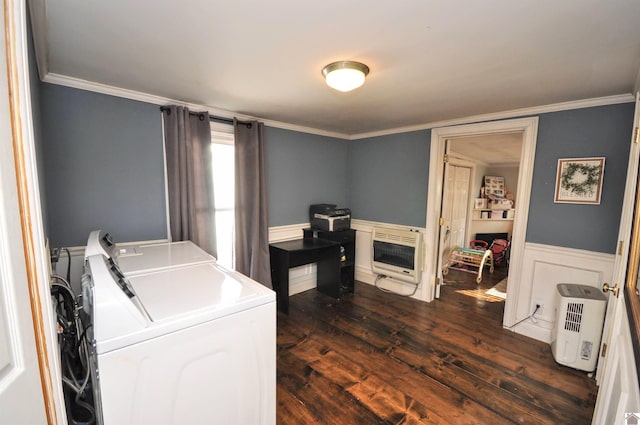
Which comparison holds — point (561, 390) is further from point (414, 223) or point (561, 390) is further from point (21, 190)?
point (21, 190)

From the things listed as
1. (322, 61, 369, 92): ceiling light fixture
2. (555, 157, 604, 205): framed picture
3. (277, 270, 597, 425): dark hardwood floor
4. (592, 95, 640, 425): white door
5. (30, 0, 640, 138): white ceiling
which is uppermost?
(30, 0, 640, 138): white ceiling

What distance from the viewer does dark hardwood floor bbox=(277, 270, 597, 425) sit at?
1.76 m

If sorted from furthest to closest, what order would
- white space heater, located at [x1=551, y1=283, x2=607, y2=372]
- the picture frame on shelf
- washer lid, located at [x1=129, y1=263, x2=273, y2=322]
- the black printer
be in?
the picture frame on shelf < the black printer < white space heater, located at [x1=551, y1=283, x2=607, y2=372] < washer lid, located at [x1=129, y1=263, x2=273, y2=322]

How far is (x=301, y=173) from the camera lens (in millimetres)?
3672

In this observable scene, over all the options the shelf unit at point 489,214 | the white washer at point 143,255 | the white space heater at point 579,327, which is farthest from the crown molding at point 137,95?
A: the shelf unit at point 489,214

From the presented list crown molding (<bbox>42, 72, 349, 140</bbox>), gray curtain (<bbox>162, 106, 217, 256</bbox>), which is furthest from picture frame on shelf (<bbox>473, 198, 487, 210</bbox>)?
gray curtain (<bbox>162, 106, 217, 256</bbox>)

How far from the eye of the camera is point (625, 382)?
3.19 ft

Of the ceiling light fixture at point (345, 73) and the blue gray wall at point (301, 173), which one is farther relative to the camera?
the blue gray wall at point (301, 173)

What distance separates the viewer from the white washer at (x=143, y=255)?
151 centimetres

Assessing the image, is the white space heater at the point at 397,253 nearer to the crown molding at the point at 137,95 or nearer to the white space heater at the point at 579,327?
the white space heater at the point at 579,327

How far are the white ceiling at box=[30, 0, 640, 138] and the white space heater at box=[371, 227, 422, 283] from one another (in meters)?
1.71

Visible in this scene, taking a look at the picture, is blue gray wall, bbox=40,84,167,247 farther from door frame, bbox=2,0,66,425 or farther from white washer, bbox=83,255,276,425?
door frame, bbox=2,0,66,425

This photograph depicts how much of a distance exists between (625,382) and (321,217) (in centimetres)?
292

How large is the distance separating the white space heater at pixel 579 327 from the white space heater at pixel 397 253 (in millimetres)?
1401
